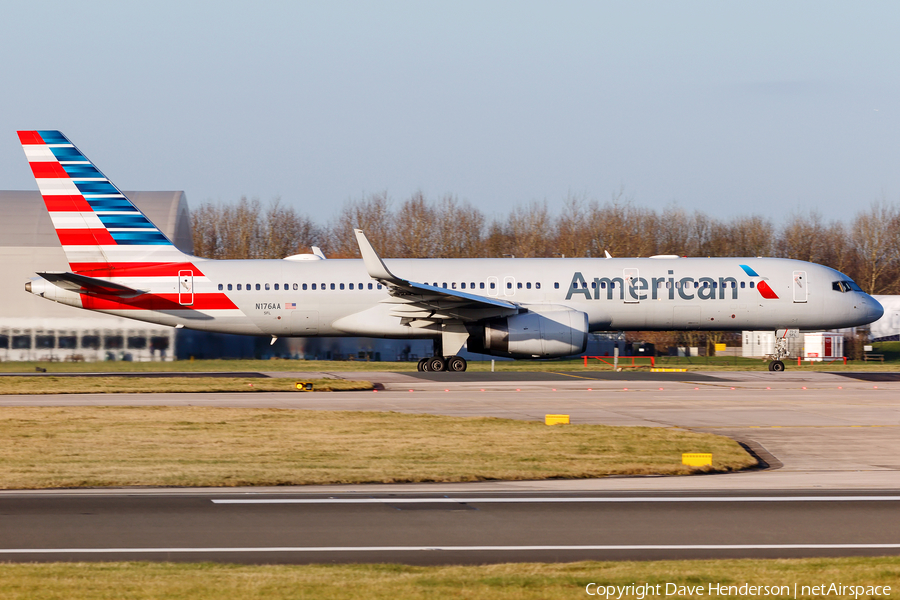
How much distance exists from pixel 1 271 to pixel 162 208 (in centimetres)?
852

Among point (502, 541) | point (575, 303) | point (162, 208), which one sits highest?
point (162, 208)

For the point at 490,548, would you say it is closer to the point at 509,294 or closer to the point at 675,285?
the point at 509,294

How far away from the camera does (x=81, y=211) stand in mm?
35625

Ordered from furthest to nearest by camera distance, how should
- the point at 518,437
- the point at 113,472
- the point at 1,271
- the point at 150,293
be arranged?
the point at 1,271, the point at 150,293, the point at 518,437, the point at 113,472

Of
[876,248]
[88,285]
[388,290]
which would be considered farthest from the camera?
[876,248]

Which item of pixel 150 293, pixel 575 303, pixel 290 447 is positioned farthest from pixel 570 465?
pixel 150 293

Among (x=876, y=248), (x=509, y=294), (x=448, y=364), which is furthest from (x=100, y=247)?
(x=876, y=248)

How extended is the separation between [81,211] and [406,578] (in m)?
31.5

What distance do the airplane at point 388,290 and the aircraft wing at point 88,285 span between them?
0.17 ft

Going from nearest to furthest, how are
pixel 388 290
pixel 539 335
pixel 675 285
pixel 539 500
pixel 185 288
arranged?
1. pixel 539 500
2. pixel 539 335
3. pixel 388 290
4. pixel 185 288
5. pixel 675 285

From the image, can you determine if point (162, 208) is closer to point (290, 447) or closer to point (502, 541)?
point (290, 447)

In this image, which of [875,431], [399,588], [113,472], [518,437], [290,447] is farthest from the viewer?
[875,431]

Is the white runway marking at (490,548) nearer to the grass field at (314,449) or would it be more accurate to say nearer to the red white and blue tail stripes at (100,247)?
the grass field at (314,449)

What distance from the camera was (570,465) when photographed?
14.6 meters
